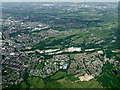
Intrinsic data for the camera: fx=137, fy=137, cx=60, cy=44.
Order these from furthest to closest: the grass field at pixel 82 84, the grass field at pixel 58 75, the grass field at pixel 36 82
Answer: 1. the grass field at pixel 58 75
2. the grass field at pixel 36 82
3. the grass field at pixel 82 84

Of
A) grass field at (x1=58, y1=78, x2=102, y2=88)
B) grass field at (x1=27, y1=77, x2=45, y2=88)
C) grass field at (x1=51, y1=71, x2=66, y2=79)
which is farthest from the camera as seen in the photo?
grass field at (x1=51, y1=71, x2=66, y2=79)

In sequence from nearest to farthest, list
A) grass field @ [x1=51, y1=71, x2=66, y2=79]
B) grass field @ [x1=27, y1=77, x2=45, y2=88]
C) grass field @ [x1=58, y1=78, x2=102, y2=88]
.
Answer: grass field @ [x1=58, y1=78, x2=102, y2=88], grass field @ [x1=27, y1=77, x2=45, y2=88], grass field @ [x1=51, y1=71, x2=66, y2=79]

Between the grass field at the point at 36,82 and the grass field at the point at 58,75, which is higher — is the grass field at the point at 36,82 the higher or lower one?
the lower one

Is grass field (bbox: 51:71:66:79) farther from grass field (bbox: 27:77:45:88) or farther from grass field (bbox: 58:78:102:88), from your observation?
grass field (bbox: 27:77:45:88)

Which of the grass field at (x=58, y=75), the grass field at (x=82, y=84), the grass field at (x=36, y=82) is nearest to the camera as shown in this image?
the grass field at (x=82, y=84)

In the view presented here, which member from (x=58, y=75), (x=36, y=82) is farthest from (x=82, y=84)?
(x=36, y=82)

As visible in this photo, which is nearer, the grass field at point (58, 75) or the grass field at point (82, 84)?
the grass field at point (82, 84)

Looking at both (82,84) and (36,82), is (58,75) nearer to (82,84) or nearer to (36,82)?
(36,82)

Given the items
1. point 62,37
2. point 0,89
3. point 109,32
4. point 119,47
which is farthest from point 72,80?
point 109,32

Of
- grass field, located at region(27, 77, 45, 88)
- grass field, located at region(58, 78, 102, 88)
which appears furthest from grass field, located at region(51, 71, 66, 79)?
grass field, located at region(27, 77, 45, 88)

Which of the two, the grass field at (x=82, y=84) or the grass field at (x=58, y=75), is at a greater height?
the grass field at (x=58, y=75)

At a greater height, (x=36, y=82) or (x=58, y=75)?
(x=58, y=75)

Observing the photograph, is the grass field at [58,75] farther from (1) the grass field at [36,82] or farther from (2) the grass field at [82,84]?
(1) the grass field at [36,82]

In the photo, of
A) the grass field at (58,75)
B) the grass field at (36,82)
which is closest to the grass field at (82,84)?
the grass field at (58,75)
